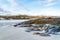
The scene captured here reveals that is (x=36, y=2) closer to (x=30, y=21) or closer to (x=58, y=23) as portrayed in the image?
(x=30, y=21)

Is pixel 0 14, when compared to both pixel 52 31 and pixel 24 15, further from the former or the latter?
pixel 52 31

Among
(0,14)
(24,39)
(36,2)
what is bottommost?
(24,39)

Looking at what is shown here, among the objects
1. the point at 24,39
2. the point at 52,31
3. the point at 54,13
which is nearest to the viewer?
the point at 24,39

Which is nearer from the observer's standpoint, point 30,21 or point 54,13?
point 54,13

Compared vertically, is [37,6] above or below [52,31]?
above

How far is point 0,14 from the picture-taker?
4449 mm

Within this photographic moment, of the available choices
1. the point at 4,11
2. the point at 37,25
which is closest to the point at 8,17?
the point at 4,11

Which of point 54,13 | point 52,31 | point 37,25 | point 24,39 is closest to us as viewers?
point 24,39

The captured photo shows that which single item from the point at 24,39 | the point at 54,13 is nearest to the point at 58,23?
the point at 54,13

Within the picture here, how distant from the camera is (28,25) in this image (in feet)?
15.4

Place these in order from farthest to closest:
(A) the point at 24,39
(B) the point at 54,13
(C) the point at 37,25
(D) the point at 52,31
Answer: (C) the point at 37,25 → (B) the point at 54,13 → (D) the point at 52,31 → (A) the point at 24,39

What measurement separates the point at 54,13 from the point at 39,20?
0.60m

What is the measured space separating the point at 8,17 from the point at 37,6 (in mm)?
1066

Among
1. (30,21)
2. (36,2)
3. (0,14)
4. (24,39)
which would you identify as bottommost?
(24,39)
